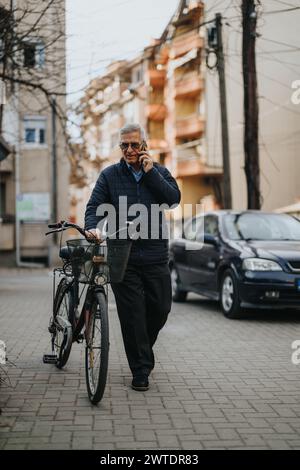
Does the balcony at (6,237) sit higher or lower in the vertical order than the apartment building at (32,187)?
lower

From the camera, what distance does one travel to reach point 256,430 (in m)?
4.41

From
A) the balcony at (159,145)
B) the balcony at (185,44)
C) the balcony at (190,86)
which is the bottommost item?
the balcony at (159,145)

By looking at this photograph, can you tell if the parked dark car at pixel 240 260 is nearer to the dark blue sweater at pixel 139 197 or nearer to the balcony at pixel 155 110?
the dark blue sweater at pixel 139 197

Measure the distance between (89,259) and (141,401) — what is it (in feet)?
3.70

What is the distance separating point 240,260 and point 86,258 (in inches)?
199

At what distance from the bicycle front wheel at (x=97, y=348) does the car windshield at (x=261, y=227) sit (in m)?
5.82

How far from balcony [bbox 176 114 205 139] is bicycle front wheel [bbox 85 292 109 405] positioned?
35941 mm

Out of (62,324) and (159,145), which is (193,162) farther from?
(62,324)

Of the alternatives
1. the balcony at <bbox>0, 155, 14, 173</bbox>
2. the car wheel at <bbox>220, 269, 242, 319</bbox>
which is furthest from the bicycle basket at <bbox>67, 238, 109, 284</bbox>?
the balcony at <bbox>0, 155, 14, 173</bbox>

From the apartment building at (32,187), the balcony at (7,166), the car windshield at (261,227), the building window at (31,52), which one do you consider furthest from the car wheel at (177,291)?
the balcony at (7,166)

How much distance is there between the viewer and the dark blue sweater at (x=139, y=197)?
5.69m

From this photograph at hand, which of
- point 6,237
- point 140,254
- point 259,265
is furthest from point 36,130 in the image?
point 140,254

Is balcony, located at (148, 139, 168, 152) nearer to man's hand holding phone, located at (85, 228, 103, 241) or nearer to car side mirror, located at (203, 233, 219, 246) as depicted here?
car side mirror, located at (203, 233, 219, 246)

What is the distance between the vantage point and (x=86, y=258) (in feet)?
17.5
